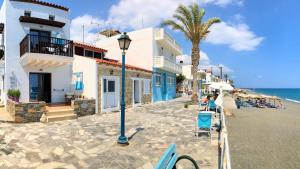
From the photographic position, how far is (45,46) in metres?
15.0

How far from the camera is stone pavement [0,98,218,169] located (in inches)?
268

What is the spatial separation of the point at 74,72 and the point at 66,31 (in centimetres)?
308

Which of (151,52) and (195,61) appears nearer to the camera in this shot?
(195,61)

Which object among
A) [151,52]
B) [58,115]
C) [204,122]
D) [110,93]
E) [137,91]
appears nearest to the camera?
[204,122]

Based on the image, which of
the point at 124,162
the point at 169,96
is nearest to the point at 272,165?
the point at 124,162

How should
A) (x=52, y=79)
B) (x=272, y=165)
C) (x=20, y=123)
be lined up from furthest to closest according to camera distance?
(x=52, y=79) < (x=20, y=123) < (x=272, y=165)

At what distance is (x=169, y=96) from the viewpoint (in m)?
32.0

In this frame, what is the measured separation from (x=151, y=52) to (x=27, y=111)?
16013mm

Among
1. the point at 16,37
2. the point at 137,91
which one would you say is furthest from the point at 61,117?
the point at 137,91

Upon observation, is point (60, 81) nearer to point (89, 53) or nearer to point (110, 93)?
point (110, 93)

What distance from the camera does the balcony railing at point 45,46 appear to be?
14.3 metres

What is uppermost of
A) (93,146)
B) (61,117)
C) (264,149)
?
(61,117)

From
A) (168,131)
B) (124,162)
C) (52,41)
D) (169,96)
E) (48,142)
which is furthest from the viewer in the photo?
(169,96)

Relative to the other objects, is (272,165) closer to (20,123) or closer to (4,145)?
(4,145)
